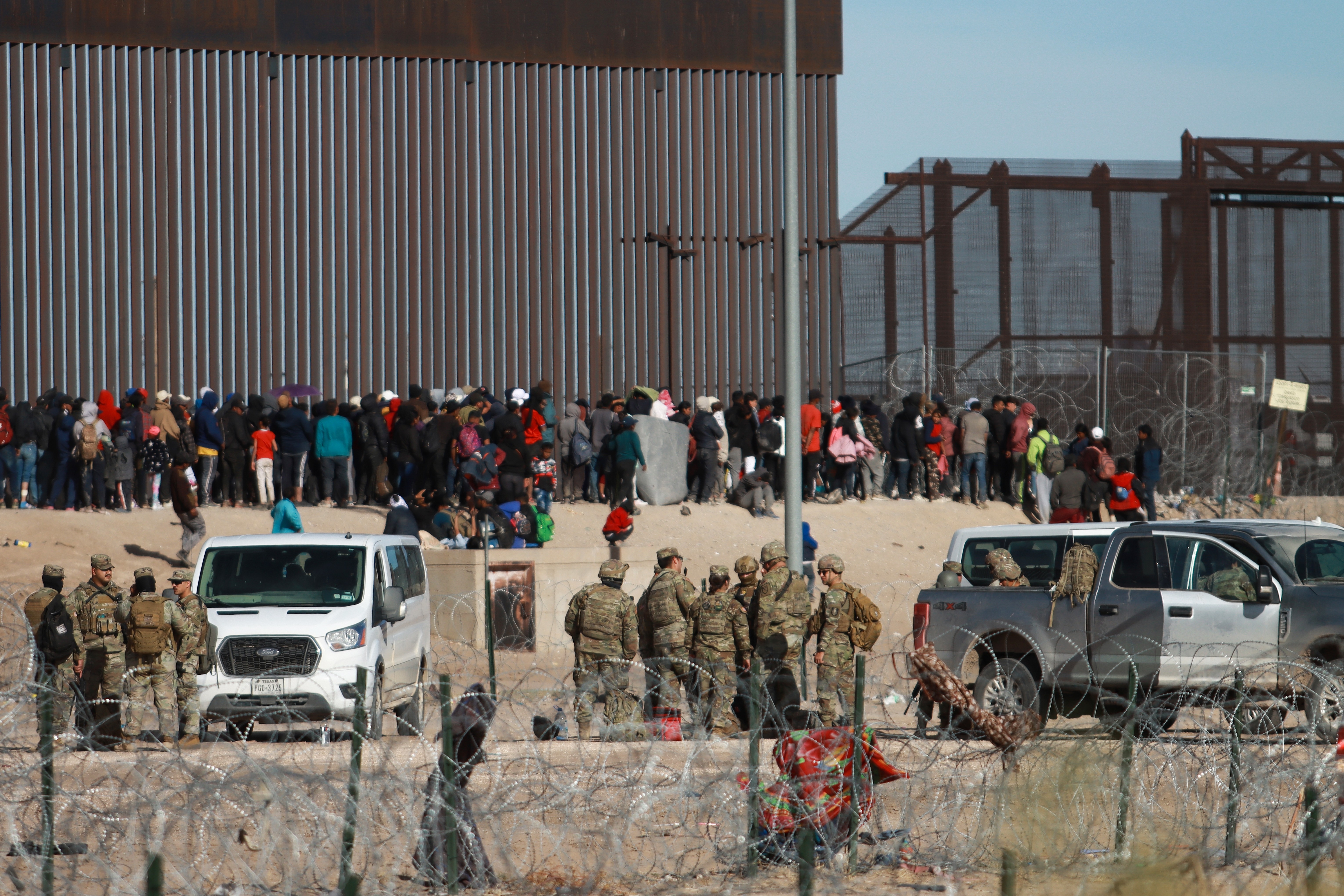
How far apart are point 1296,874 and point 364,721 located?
382cm

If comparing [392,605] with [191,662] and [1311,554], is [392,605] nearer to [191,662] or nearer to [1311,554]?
[191,662]

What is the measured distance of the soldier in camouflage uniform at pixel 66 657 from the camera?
9.68m

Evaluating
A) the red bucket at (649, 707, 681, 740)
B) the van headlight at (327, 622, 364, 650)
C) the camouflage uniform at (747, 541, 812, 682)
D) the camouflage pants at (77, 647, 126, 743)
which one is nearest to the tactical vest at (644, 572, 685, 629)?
the camouflage uniform at (747, 541, 812, 682)

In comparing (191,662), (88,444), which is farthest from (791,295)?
(88,444)

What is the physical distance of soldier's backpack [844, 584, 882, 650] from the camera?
10.3 meters

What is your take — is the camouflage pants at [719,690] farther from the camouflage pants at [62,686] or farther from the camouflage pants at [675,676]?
the camouflage pants at [62,686]

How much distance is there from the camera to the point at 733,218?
986 inches

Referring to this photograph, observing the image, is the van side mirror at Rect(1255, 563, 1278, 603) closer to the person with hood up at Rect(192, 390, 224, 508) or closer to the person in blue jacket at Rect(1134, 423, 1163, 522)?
the person in blue jacket at Rect(1134, 423, 1163, 522)

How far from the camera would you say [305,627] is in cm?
1020

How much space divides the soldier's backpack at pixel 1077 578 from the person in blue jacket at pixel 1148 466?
11.0 m

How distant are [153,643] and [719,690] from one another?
3764 millimetres

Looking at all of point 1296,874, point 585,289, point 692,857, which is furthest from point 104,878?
point 585,289

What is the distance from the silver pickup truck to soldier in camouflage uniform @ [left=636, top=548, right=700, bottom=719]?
5.47ft

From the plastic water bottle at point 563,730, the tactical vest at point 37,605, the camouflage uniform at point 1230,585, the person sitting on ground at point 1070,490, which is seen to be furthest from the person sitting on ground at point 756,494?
the tactical vest at point 37,605
